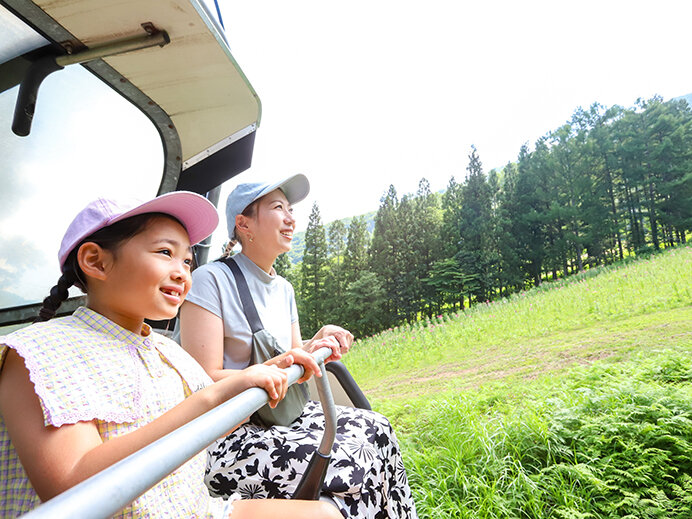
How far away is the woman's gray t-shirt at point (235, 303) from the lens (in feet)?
4.46

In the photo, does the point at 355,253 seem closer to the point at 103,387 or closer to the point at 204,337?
the point at 204,337

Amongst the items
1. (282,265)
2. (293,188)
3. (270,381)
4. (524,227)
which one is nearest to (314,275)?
(282,265)

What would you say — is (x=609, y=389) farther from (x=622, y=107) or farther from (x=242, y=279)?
(x=622, y=107)

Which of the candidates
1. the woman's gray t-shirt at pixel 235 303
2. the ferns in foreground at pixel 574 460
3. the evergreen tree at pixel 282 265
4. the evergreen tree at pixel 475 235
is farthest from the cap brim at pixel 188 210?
the evergreen tree at pixel 475 235

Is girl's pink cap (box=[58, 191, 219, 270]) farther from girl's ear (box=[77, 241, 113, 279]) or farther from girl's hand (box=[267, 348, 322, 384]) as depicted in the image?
girl's hand (box=[267, 348, 322, 384])

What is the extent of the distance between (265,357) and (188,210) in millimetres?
580

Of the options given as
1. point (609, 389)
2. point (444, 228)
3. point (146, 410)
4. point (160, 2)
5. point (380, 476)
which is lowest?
point (609, 389)

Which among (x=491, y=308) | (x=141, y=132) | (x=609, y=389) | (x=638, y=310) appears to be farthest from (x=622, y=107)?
(x=141, y=132)

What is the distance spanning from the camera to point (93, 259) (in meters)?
0.83

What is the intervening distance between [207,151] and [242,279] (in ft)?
2.45

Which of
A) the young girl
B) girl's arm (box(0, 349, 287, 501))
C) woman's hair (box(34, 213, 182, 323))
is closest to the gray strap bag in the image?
the young girl

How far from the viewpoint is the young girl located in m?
0.61

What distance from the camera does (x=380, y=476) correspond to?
4.19 ft

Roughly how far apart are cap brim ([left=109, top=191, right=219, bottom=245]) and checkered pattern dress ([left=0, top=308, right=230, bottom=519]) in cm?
23
